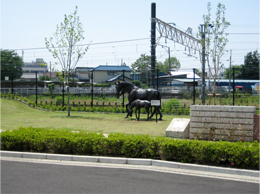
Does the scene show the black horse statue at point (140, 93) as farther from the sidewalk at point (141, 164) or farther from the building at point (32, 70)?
the building at point (32, 70)

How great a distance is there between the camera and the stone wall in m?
10.1

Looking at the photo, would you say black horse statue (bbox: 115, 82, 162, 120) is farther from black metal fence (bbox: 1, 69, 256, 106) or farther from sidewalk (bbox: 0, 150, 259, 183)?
sidewalk (bbox: 0, 150, 259, 183)

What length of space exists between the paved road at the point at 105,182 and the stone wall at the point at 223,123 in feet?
12.7

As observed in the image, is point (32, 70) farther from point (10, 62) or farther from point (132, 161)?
point (132, 161)

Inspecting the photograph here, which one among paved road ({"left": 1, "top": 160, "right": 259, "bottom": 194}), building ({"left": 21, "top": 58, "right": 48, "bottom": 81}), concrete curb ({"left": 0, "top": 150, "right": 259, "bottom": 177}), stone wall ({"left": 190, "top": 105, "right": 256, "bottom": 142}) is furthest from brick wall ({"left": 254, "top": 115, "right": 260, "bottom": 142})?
building ({"left": 21, "top": 58, "right": 48, "bottom": 81})

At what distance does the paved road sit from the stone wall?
3880 mm

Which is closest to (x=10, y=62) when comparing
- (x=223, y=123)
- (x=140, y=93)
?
(x=140, y=93)

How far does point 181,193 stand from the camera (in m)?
5.78

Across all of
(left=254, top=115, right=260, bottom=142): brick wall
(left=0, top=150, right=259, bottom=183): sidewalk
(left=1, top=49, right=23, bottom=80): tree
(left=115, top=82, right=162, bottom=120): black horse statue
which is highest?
(left=1, top=49, right=23, bottom=80): tree

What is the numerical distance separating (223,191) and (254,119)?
5063 millimetres

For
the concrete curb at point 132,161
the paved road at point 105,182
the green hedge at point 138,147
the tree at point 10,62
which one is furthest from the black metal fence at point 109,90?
the tree at point 10,62

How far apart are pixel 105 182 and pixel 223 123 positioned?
5.76 metres

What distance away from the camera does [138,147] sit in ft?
27.8

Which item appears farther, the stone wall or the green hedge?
the stone wall
